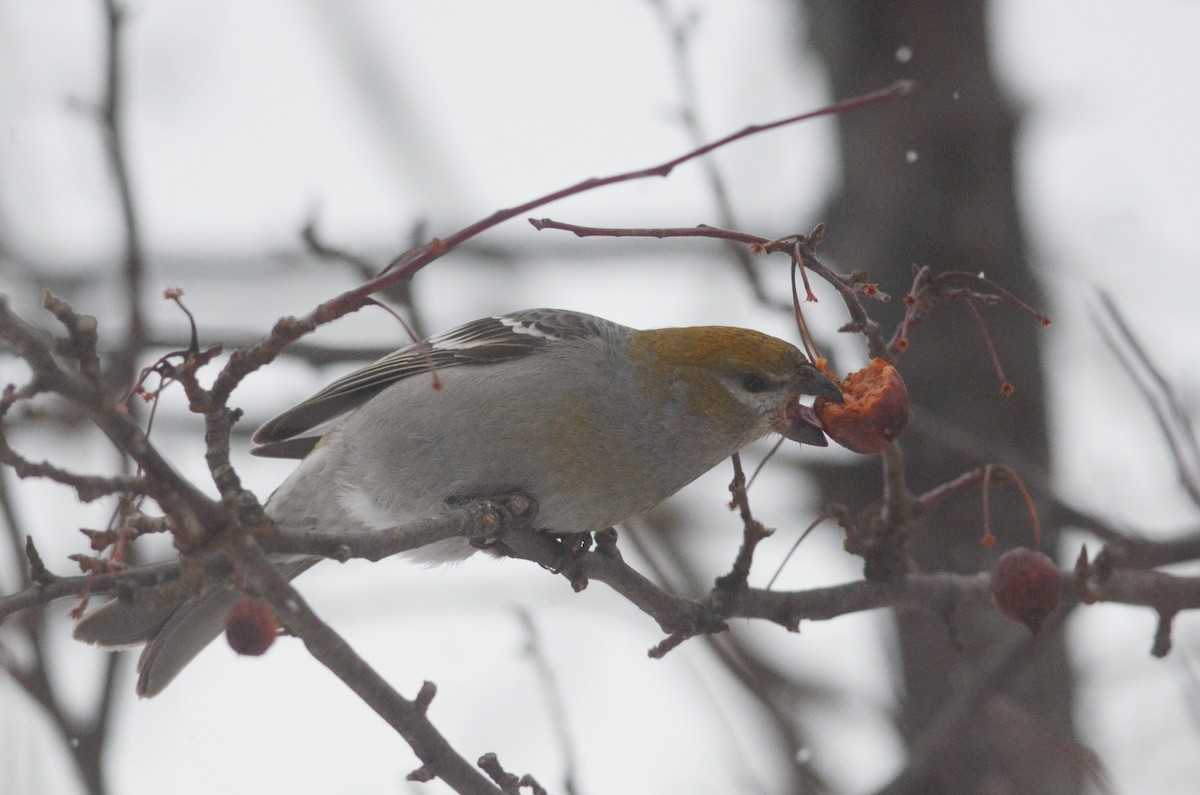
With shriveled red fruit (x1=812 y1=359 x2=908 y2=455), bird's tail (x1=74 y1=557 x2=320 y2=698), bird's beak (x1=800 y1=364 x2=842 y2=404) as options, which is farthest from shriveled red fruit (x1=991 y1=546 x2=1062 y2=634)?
bird's tail (x1=74 y1=557 x2=320 y2=698)

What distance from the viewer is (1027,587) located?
10.5ft

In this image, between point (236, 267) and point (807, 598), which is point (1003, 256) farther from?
point (236, 267)

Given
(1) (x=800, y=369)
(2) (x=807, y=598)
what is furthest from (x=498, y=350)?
(2) (x=807, y=598)

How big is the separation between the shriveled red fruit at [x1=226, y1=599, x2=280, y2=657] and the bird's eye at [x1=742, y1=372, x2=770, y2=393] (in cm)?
250

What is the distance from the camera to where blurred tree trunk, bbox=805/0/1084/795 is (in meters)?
5.88

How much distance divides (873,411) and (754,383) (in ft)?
3.86

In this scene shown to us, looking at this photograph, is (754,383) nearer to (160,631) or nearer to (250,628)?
(160,631)

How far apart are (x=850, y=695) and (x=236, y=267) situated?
3.92 metres

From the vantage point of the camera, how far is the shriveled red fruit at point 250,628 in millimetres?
2195

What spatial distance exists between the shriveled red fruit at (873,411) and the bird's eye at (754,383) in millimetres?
886

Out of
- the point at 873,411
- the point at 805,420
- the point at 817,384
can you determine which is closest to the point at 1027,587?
the point at 873,411

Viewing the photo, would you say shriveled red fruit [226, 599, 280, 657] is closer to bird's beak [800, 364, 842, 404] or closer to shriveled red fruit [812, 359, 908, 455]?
shriveled red fruit [812, 359, 908, 455]

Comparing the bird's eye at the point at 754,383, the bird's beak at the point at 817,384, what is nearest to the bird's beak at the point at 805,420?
the bird's beak at the point at 817,384

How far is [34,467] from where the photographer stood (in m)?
2.05
